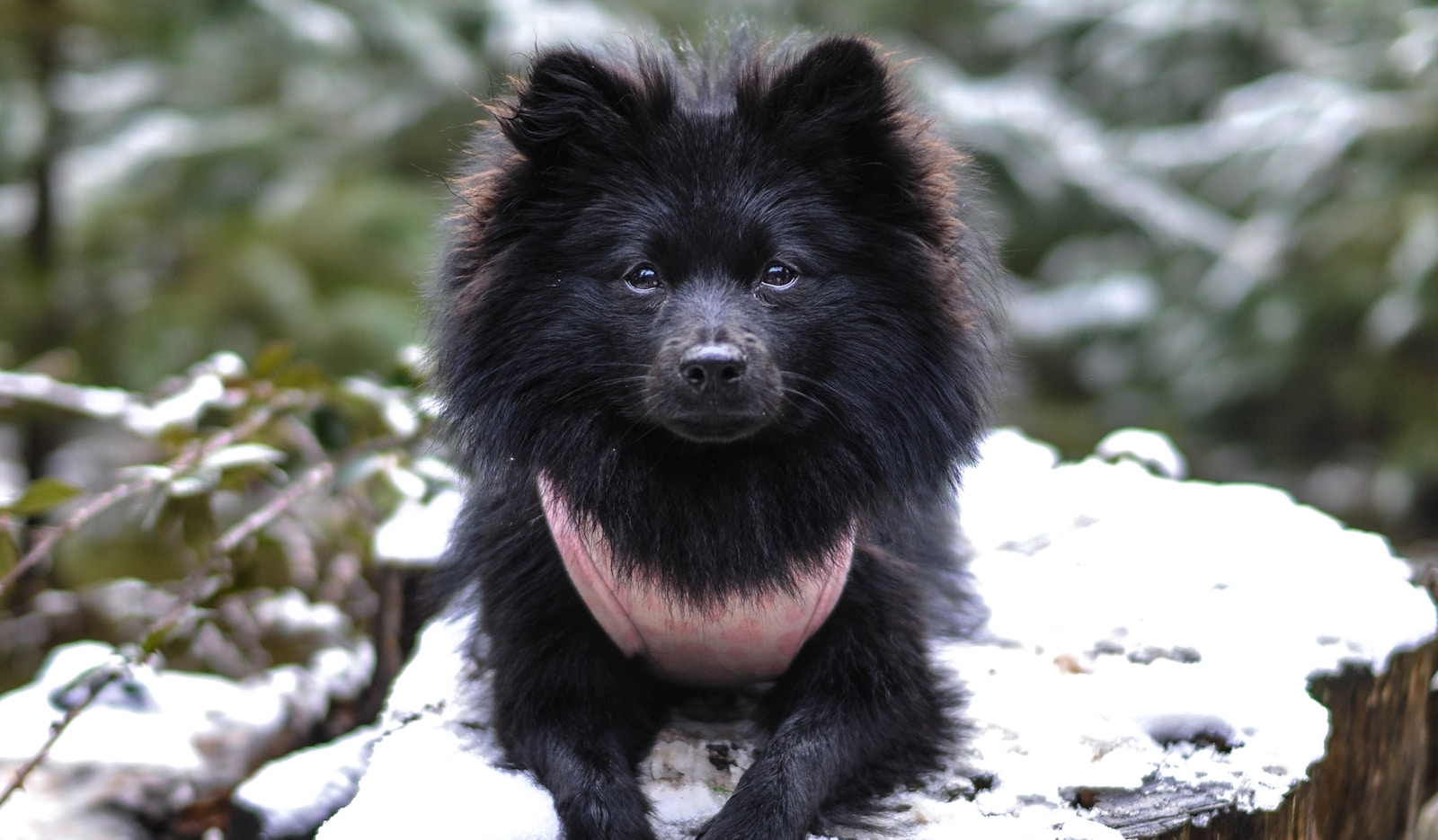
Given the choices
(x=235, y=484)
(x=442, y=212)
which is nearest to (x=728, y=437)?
(x=442, y=212)

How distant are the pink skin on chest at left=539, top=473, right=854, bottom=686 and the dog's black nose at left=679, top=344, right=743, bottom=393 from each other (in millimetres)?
442

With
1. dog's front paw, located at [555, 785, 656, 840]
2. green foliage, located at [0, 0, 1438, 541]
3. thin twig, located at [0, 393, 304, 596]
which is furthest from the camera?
green foliage, located at [0, 0, 1438, 541]

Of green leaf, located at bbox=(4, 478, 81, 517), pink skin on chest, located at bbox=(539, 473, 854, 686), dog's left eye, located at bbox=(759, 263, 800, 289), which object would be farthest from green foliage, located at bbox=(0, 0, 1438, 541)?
dog's left eye, located at bbox=(759, 263, 800, 289)

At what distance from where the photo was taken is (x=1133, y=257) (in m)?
9.54

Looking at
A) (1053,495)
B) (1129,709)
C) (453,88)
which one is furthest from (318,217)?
(1129,709)

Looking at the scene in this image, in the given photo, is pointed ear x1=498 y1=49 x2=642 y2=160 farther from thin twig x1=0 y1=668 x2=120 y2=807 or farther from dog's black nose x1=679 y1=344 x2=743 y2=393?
thin twig x1=0 y1=668 x2=120 y2=807

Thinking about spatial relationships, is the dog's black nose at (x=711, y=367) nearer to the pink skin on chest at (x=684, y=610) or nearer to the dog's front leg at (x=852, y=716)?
the pink skin on chest at (x=684, y=610)

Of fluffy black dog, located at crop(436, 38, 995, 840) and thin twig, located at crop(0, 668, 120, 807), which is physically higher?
fluffy black dog, located at crop(436, 38, 995, 840)

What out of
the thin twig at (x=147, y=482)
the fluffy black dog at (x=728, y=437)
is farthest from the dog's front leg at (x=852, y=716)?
the thin twig at (x=147, y=482)

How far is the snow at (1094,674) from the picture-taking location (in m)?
2.36

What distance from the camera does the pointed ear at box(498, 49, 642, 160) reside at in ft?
7.98

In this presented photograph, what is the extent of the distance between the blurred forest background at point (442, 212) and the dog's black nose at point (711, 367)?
1036 millimetres

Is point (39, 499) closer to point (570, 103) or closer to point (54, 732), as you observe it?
point (54, 732)

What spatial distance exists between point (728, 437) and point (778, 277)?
0.36 m
